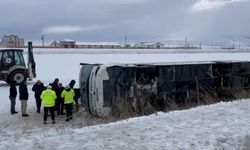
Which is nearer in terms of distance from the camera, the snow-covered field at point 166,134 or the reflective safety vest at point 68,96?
the snow-covered field at point 166,134

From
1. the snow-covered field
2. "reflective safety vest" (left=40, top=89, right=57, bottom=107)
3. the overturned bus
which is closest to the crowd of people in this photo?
"reflective safety vest" (left=40, top=89, right=57, bottom=107)

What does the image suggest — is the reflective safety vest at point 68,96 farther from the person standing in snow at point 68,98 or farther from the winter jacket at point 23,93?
the winter jacket at point 23,93

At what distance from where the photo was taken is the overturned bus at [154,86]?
51.5 ft

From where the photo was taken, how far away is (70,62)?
4175 cm

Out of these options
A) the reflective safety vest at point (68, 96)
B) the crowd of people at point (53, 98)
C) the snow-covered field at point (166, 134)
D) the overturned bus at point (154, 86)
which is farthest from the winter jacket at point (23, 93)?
the snow-covered field at point (166, 134)

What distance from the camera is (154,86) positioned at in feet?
54.4

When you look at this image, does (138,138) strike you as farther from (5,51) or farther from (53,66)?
(53,66)

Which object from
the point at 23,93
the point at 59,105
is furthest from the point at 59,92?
the point at 23,93

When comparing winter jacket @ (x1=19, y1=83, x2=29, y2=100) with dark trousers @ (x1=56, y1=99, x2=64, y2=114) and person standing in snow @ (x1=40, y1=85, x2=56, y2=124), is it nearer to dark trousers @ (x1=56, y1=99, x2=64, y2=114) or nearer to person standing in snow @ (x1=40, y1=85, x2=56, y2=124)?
dark trousers @ (x1=56, y1=99, x2=64, y2=114)

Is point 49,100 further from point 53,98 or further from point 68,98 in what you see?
point 68,98

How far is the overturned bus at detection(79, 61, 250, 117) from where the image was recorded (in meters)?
15.7

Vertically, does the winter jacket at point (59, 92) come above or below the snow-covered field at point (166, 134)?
above

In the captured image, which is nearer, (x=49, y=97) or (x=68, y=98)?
(x=49, y=97)

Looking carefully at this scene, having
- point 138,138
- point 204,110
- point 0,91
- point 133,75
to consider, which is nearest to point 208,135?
point 138,138
